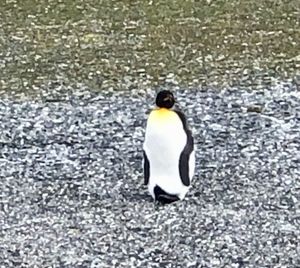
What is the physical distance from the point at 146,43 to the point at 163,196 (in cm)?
224

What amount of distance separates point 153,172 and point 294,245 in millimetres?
728

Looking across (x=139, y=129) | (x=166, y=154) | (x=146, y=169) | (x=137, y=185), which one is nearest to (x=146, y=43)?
(x=139, y=129)

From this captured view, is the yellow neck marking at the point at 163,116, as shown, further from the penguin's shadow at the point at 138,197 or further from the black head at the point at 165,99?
the penguin's shadow at the point at 138,197

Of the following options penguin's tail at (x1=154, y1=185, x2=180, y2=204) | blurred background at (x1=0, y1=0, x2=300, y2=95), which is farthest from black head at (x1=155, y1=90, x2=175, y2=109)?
blurred background at (x1=0, y1=0, x2=300, y2=95)

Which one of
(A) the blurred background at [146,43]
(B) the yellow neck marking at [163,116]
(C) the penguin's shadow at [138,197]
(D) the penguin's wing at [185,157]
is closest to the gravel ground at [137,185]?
(C) the penguin's shadow at [138,197]

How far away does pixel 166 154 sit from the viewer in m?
4.04

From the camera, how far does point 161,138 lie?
403 centimetres

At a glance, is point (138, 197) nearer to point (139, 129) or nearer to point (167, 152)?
point (167, 152)

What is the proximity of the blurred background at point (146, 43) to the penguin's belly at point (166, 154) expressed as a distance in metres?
1.46

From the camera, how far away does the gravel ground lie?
12.4 ft

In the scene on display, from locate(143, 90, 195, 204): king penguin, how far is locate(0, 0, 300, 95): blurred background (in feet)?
4.73

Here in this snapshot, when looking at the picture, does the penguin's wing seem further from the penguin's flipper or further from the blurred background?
the blurred background

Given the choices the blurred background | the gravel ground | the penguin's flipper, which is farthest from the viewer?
the blurred background

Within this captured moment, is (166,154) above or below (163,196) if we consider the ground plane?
above
